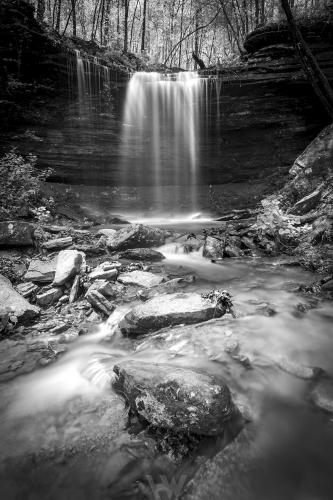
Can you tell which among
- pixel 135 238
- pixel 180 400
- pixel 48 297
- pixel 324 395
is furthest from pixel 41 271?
pixel 324 395

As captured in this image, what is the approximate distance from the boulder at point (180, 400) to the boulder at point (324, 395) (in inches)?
31.0

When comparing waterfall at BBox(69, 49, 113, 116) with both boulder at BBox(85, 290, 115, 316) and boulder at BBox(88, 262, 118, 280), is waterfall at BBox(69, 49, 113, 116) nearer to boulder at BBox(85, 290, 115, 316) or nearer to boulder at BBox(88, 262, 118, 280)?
boulder at BBox(88, 262, 118, 280)

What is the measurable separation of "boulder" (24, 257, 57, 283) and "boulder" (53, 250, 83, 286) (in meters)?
0.16

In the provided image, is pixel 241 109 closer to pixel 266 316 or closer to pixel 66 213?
pixel 66 213

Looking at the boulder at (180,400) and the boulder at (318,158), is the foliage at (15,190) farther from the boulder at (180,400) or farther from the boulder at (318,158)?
the boulder at (318,158)

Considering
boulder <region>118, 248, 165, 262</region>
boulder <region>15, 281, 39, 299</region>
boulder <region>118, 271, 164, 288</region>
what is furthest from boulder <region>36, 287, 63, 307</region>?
boulder <region>118, 248, 165, 262</region>

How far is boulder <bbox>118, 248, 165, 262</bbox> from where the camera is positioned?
21.3 ft

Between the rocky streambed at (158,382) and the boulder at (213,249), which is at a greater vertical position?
the boulder at (213,249)

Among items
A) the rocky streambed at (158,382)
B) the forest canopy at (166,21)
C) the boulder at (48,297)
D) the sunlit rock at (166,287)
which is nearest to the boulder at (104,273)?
the rocky streambed at (158,382)

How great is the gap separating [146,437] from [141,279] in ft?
10.6

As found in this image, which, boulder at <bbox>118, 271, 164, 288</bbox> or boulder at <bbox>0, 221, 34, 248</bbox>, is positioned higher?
boulder at <bbox>0, 221, 34, 248</bbox>

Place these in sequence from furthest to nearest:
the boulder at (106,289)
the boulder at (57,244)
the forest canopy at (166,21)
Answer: the forest canopy at (166,21), the boulder at (57,244), the boulder at (106,289)

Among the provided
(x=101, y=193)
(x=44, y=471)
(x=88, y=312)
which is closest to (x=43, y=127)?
(x=101, y=193)

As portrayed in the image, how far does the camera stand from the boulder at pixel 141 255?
6.50 m
